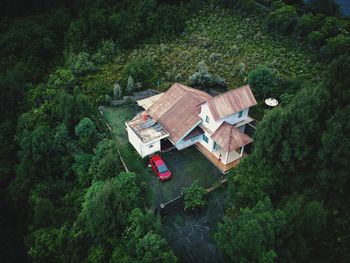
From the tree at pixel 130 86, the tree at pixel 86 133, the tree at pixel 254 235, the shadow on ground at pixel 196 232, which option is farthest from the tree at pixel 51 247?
the tree at pixel 130 86

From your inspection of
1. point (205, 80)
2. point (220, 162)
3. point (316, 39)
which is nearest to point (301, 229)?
point (220, 162)

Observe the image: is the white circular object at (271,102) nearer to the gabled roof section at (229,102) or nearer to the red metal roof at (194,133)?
the gabled roof section at (229,102)

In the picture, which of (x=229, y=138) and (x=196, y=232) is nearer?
(x=196, y=232)

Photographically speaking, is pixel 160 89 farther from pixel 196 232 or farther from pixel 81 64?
pixel 196 232

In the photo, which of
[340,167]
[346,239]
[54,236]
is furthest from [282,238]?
[54,236]

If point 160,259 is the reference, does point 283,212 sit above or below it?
above

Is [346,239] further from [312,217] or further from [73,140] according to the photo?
[73,140]
